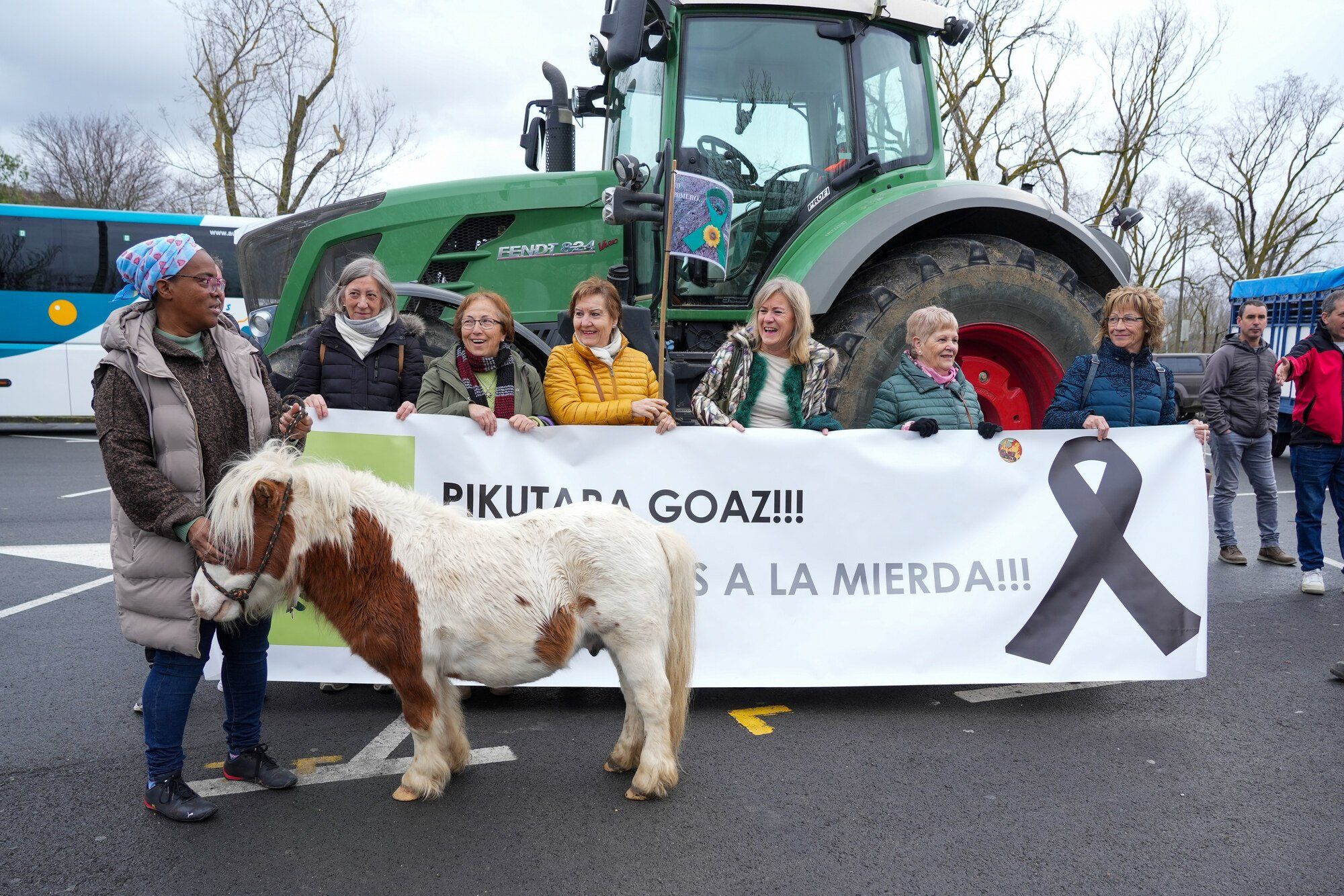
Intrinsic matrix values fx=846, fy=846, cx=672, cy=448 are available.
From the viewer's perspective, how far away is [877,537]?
3926 mm

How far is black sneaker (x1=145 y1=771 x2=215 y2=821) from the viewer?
9.05 ft

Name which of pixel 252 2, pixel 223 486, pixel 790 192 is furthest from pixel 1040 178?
pixel 223 486

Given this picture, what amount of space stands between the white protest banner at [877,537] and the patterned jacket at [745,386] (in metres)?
0.13

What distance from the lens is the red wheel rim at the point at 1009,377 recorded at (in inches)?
205

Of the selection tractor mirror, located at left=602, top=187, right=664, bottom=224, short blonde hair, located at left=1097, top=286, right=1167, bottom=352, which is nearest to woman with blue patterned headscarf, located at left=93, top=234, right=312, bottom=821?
tractor mirror, located at left=602, top=187, right=664, bottom=224

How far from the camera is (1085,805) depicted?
291 cm

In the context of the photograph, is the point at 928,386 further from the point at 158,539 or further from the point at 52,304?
the point at 52,304

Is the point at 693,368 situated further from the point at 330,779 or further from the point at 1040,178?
the point at 1040,178

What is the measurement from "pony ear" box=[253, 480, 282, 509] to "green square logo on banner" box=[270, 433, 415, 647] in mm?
1046

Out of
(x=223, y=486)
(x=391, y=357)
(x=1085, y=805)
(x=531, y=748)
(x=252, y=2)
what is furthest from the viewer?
(x=252, y=2)

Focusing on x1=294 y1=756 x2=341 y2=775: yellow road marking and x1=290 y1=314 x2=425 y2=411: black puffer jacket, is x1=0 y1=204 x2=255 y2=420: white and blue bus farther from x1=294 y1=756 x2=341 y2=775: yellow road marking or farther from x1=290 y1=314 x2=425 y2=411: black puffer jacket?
x1=294 y1=756 x2=341 y2=775: yellow road marking

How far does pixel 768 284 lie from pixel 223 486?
7.86 ft

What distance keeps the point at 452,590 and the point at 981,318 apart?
3.57 meters

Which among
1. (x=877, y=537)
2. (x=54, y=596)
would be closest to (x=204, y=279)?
(x=877, y=537)
